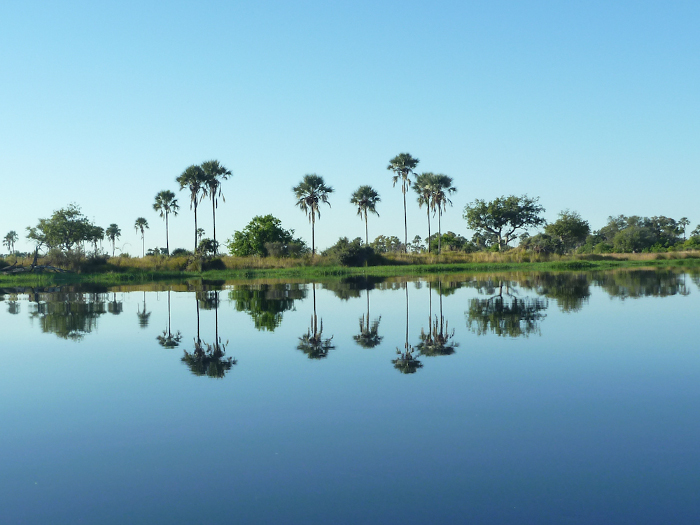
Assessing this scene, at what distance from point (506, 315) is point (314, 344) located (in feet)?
22.0

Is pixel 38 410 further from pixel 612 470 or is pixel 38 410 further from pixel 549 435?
pixel 612 470

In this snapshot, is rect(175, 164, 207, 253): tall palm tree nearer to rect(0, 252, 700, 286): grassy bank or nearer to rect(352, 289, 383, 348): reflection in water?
rect(0, 252, 700, 286): grassy bank

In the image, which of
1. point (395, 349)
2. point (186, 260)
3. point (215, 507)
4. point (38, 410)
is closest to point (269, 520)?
point (215, 507)

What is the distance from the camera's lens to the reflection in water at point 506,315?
13649 millimetres

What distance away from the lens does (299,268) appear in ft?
195

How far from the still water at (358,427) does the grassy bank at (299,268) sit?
3696cm

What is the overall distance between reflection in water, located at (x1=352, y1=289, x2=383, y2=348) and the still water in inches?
6.8

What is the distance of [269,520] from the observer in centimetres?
441

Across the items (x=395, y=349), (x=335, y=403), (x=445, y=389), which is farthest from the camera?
(x=395, y=349)

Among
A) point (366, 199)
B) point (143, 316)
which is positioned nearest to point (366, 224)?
point (366, 199)

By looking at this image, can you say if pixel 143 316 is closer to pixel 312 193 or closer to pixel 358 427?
pixel 358 427

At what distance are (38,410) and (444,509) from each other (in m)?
5.69

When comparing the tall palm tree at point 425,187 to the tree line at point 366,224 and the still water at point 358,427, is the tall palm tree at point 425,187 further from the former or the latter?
the still water at point 358,427

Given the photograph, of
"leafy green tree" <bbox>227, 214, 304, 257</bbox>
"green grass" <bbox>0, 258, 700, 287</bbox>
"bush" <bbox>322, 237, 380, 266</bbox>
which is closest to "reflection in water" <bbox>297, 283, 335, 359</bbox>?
"green grass" <bbox>0, 258, 700, 287</bbox>
